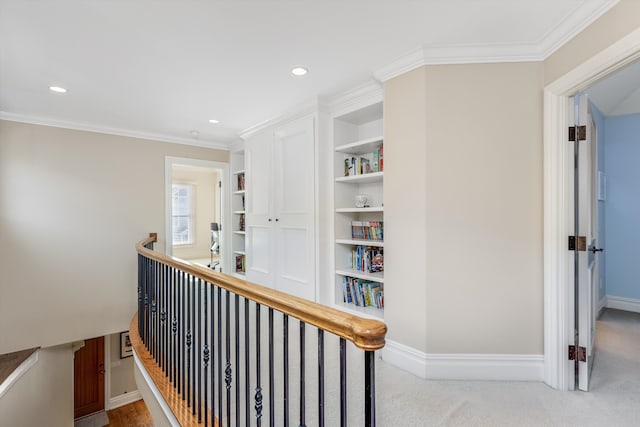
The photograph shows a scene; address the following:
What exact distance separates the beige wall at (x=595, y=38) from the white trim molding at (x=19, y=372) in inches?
203

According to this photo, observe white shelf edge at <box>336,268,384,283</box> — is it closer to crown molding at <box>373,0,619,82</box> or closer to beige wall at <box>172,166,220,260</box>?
crown molding at <box>373,0,619,82</box>

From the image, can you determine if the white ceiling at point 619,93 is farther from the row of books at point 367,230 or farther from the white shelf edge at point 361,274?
the white shelf edge at point 361,274

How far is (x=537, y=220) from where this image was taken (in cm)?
194

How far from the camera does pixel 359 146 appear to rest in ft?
9.10

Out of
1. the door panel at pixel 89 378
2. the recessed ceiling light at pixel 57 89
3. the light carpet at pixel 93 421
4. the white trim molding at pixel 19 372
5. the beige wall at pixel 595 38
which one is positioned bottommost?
the light carpet at pixel 93 421

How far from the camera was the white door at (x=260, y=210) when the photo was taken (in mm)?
3465

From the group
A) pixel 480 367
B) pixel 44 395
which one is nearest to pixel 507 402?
pixel 480 367

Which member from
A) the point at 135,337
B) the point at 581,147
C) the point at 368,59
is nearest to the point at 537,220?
the point at 581,147

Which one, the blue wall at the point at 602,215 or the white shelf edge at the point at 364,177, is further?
the blue wall at the point at 602,215

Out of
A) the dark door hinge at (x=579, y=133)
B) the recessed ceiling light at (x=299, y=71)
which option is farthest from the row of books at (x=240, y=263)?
the dark door hinge at (x=579, y=133)

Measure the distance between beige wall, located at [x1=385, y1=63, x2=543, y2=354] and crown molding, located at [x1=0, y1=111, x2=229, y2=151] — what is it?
11.1 ft

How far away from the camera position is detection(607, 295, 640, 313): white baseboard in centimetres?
340

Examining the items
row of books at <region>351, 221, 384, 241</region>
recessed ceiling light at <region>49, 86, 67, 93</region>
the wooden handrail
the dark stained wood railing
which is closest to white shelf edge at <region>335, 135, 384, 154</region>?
row of books at <region>351, 221, 384, 241</region>

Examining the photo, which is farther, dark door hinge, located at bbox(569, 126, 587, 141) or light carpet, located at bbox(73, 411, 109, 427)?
light carpet, located at bbox(73, 411, 109, 427)
